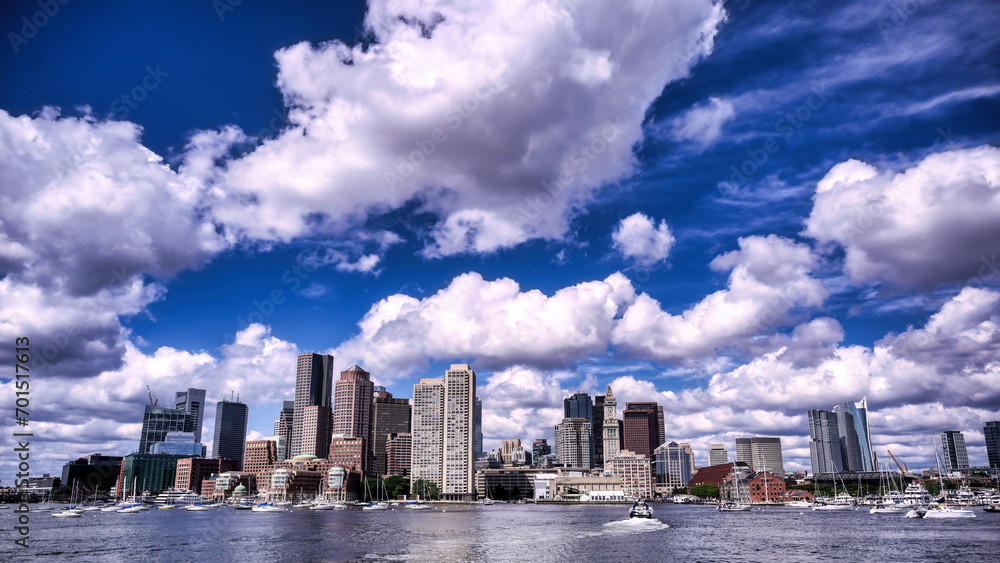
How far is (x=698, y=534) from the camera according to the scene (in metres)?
124

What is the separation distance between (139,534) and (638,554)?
93.8m

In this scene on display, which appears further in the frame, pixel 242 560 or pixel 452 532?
pixel 452 532

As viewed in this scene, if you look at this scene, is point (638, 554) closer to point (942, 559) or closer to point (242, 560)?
point (942, 559)

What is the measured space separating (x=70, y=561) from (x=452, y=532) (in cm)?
6248

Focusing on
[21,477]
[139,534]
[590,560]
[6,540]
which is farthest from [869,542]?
[6,540]

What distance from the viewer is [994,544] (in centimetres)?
9456

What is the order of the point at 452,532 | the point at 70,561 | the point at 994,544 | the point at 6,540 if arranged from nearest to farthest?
the point at 70,561 → the point at 994,544 → the point at 6,540 → the point at 452,532

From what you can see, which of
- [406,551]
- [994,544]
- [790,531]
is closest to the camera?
[406,551]

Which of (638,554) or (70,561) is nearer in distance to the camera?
(70,561)

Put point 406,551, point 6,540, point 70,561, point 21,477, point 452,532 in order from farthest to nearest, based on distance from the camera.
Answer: point 452,532
point 6,540
point 406,551
point 70,561
point 21,477

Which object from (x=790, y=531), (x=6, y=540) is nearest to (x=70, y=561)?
(x=6, y=540)

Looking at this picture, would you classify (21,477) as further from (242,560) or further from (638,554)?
(638,554)

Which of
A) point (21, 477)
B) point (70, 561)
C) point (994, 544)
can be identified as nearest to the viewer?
point (21, 477)

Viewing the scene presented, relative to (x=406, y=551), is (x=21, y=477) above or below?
above
